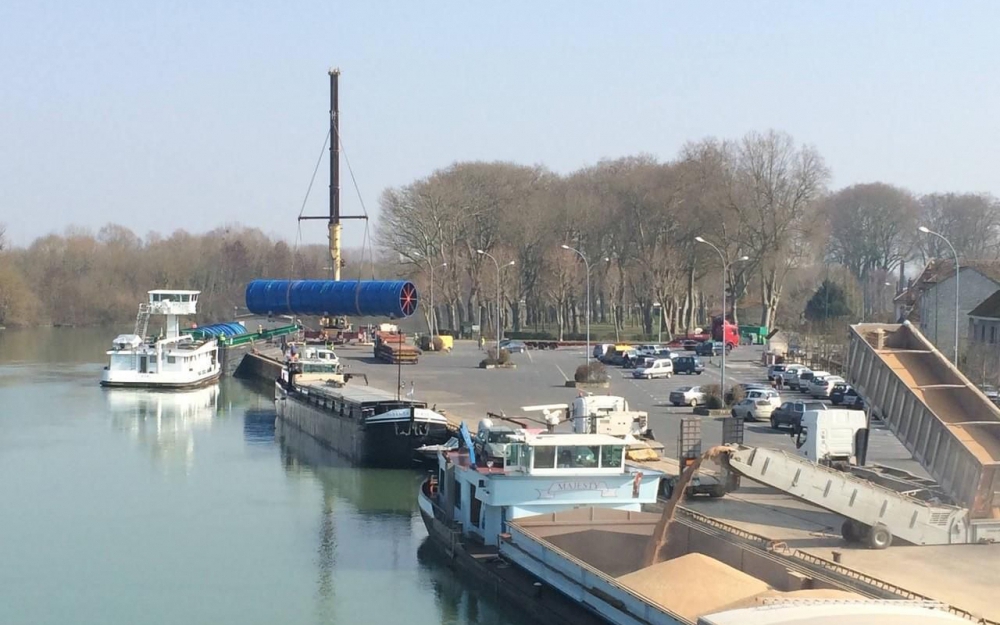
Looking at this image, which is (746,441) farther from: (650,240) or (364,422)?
(650,240)

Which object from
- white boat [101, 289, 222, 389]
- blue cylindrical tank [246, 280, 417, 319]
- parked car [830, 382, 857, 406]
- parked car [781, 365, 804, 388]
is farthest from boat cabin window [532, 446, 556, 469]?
white boat [101, 289, 222, 389]

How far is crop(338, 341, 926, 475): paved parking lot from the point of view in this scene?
128ft

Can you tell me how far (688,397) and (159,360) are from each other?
35.4m

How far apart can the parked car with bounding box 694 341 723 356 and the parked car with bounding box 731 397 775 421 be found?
1436 inches

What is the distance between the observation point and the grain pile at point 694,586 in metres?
16.9

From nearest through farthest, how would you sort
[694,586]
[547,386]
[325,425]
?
[694,586]
[325,425]
[547,386]

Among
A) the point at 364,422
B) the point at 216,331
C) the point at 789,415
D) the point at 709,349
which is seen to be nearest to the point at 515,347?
the point at 709,349

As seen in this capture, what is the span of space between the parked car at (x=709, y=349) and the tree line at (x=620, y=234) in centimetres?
475

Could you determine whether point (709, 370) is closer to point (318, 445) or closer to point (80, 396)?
point (318, 445)

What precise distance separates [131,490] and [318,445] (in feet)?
35.3

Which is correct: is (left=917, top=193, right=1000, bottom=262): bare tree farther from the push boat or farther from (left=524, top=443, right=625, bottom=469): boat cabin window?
(left=524, top=443, right=625, bottom=469): boat cabin window

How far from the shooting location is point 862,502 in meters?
23.1

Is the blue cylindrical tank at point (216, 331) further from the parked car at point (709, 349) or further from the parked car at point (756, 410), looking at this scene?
the parked car at point (756, 410)

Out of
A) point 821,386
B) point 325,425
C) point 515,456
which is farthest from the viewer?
point 821,386
